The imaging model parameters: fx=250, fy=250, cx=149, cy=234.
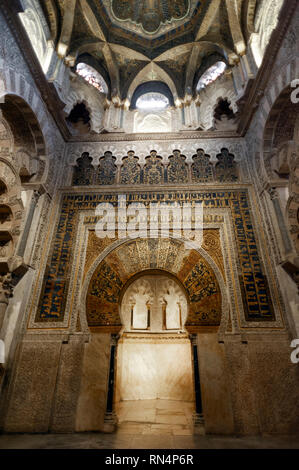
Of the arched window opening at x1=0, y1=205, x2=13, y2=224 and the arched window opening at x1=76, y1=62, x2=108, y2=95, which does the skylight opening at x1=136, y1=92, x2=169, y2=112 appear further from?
the arched window opening at x1=0, y1=205, x2=13, y2=224

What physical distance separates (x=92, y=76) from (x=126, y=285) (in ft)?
19.4

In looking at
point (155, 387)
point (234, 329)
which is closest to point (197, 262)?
point (234, 329)

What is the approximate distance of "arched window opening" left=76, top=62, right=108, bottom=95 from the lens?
22.1ft

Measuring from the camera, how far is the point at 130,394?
637 centimetres

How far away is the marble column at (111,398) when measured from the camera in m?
3.78

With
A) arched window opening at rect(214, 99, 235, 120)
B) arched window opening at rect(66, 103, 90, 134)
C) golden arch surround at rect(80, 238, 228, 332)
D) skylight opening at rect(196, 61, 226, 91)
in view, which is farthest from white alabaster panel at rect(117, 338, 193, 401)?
skylight opening at rect(196, 61, 226, 91)

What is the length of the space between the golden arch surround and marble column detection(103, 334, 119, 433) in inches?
11.6

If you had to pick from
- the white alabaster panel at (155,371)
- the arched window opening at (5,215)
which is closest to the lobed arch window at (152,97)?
the arched window opening at (5,215)

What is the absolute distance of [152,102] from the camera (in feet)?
23.7

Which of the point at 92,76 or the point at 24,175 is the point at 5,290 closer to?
the point at 24,175

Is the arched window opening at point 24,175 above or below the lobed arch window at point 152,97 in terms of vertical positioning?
below

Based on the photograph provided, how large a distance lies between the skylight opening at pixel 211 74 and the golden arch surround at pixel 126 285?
15.4 feet

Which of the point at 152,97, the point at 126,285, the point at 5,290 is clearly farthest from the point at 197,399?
the point at 152,97

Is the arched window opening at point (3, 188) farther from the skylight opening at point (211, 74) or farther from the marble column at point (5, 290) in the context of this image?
the skylight opening at point (211, 74)
